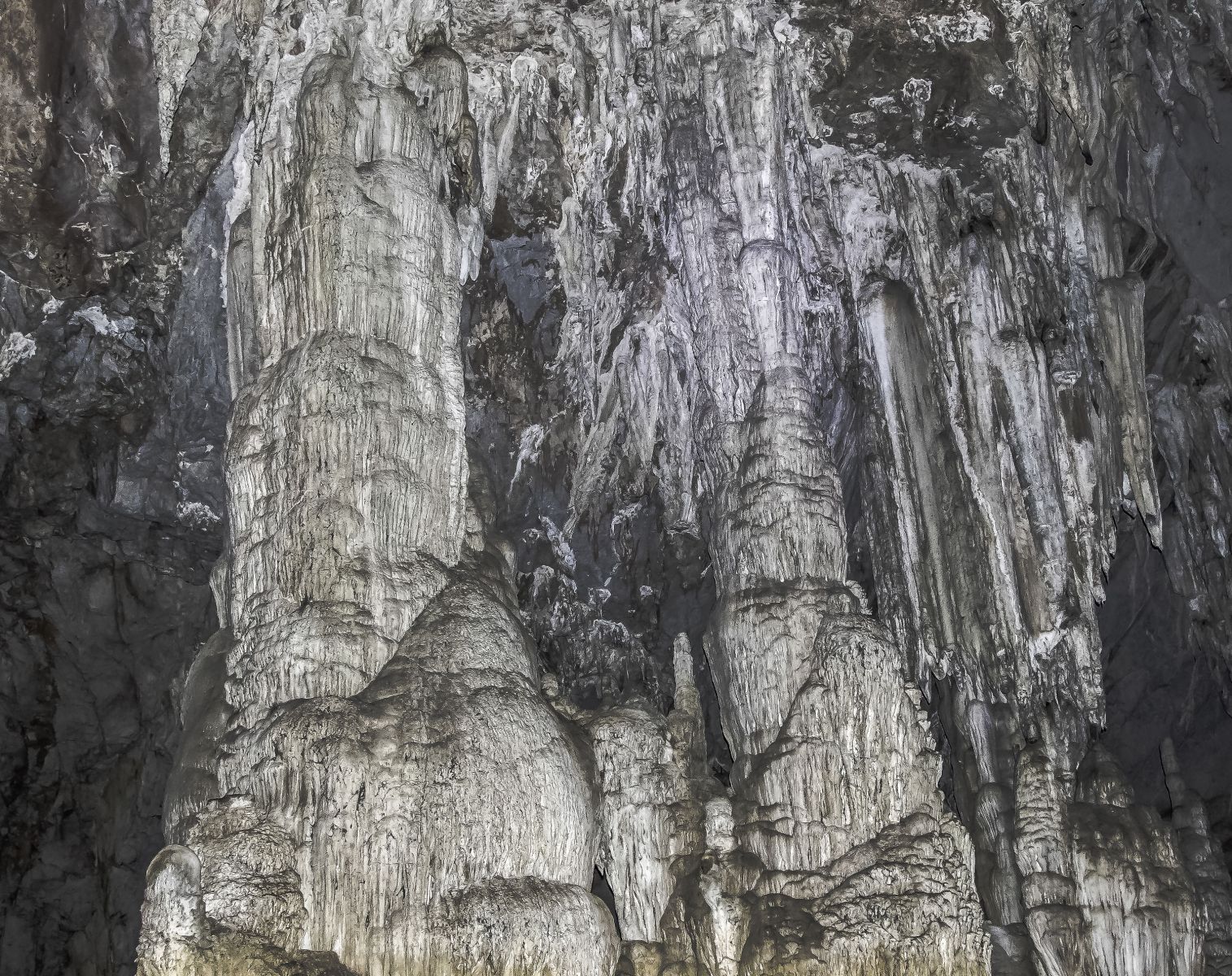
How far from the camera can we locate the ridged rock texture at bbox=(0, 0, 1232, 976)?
8367 mm

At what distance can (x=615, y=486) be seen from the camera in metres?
14.6

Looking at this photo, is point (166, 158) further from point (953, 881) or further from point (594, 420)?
point (953, 881)

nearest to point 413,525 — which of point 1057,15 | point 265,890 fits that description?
point 265,890

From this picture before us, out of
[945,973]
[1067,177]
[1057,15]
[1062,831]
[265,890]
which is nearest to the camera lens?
[265,890]

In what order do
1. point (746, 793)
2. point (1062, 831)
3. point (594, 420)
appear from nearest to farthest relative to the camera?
point (746, 793) < point (1062, 831) < point (594, 420)

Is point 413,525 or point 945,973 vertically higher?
point 413,525

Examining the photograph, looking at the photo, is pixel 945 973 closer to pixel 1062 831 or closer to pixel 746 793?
pixel 746 793

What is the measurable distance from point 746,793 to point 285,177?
210 inches

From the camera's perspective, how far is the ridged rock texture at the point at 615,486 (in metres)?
8.37

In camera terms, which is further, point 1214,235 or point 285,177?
point 1214,235

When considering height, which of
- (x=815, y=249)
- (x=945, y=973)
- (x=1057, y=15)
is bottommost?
(x=945, y=973)

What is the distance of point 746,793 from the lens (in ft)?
31.1

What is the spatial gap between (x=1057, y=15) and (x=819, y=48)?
1931mm

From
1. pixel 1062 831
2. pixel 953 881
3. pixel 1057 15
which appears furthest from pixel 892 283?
pixel 953 881
